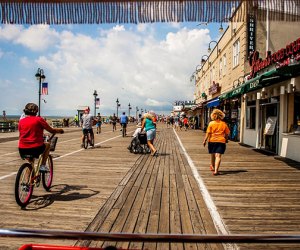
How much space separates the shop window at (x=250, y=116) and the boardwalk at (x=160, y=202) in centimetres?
722

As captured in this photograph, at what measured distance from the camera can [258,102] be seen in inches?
594

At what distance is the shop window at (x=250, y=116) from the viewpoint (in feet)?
53.3

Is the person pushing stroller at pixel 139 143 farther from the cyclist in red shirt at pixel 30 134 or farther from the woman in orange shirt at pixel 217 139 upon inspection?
the cyclist in red shirt at pixel 30 134

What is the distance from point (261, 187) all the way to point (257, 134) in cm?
906

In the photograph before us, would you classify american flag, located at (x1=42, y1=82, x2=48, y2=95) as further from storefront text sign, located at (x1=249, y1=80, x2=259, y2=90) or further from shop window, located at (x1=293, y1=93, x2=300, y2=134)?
shop window, located at (x1=293, y1=93, x2=300, y2=134)

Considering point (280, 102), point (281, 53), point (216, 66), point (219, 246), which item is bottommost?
point (219, 246)

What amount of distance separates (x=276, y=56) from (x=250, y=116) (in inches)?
210

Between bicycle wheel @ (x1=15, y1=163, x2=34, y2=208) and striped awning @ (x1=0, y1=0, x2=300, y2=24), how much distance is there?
3.29 m

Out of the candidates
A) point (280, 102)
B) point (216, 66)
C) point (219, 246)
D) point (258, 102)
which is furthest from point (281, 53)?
point (216, 66)

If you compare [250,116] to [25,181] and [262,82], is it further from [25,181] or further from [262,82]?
[25,181]

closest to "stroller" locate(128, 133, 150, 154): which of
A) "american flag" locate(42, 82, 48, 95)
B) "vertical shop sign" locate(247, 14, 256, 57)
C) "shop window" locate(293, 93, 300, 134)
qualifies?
"shop window" locate(293, 93, 300, 134)

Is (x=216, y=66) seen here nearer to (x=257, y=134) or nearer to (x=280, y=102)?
(x=257, y=134)

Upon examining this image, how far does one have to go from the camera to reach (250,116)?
54.8 ft

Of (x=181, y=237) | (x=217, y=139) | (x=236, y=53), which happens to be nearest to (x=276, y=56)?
(x=217, y=139)
